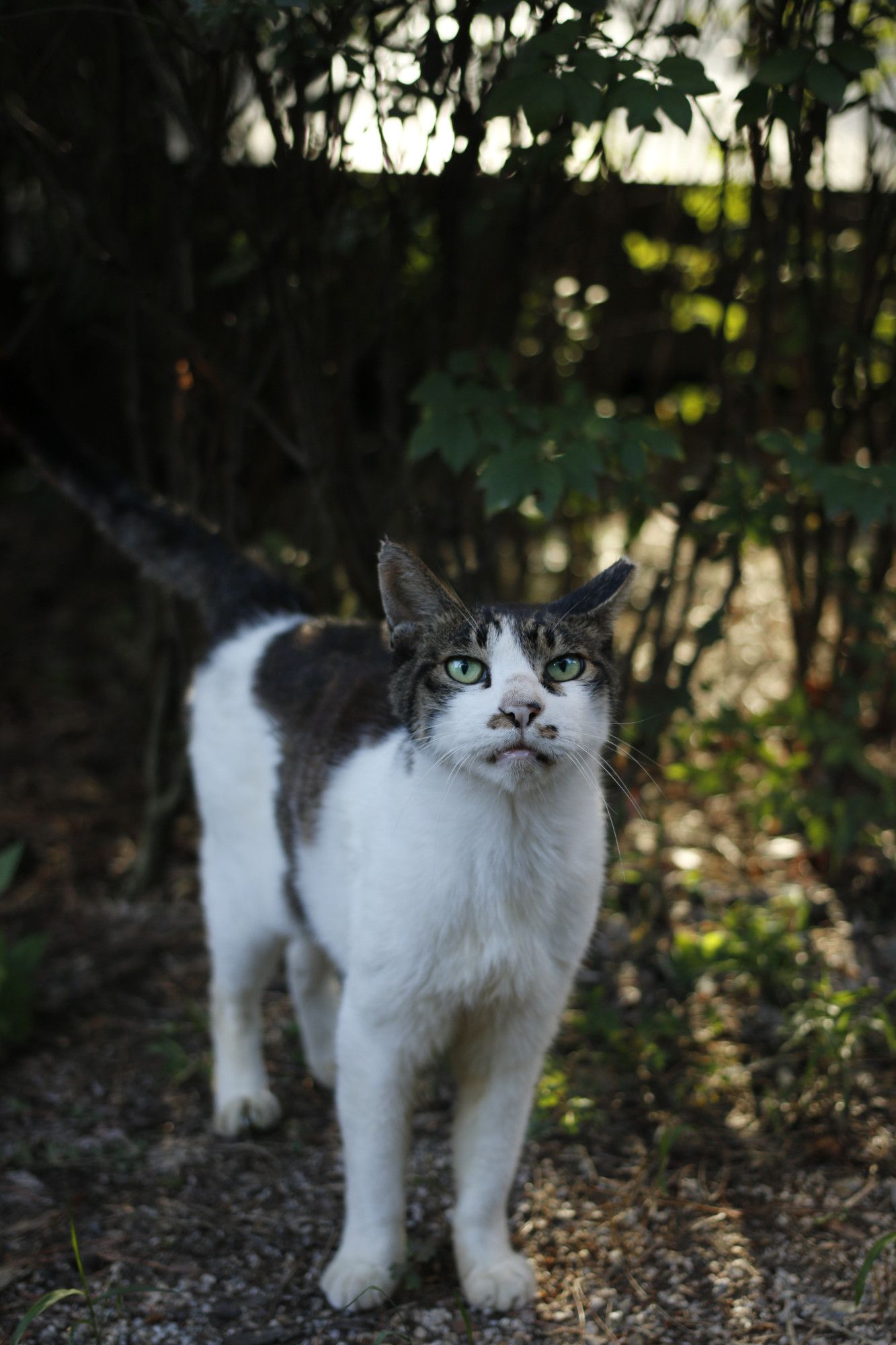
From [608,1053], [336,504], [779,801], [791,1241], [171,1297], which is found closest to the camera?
[171,1297]

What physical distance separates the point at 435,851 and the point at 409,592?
452mm

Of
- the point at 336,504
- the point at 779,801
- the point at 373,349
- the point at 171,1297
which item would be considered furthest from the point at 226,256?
the point at 171,1297

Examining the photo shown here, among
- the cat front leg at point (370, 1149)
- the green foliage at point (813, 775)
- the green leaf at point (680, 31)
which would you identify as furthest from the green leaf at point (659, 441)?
the cat front leg at point (370, 1149)

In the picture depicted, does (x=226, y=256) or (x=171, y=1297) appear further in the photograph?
(x=226, y=256)

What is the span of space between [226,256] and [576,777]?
101 inches

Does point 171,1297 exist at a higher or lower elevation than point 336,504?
lower

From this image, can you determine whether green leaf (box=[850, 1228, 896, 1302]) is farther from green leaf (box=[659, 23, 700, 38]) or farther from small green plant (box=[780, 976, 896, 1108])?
green leaf (box=[659, 23, 700, 38])

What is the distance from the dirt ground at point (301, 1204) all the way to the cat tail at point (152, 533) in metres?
1.14

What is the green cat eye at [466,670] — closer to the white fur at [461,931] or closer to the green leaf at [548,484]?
the white fur at [461,931]

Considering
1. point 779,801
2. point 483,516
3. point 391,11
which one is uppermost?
point 391,11

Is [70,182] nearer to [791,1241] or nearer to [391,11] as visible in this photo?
[391,11]

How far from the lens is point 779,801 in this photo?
133 inches

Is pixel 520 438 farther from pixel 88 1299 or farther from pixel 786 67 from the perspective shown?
pixel 88 1299

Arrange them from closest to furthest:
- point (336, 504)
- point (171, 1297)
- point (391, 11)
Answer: point (171, 1297)
point (391, 11)
point (336, 504)
